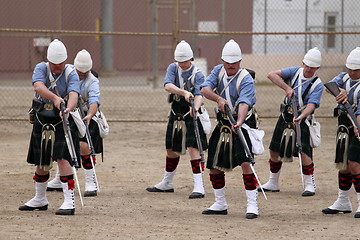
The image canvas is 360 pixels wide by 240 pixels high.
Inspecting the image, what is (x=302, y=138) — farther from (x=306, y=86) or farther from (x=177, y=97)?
(x=177, y=97)

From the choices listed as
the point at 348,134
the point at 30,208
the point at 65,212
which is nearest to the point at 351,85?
the point at 348,134

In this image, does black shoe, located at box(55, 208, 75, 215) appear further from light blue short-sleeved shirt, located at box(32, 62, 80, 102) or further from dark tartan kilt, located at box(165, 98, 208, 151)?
dark tartan kilt, located at box(165, 98, 208, 151)

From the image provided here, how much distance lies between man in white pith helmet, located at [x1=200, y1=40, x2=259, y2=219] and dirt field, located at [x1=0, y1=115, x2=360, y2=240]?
18.5 inches

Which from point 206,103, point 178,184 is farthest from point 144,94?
point 178,184

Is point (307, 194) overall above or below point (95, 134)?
below

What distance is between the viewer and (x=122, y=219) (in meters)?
9.06

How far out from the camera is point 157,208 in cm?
984

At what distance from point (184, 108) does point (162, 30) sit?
60.8ft

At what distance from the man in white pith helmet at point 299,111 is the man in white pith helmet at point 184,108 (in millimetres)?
979

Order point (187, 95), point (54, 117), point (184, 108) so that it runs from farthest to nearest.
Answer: point (184, 108) < point (187, 95) < point (54, 117)

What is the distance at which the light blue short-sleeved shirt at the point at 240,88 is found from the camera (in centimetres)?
912

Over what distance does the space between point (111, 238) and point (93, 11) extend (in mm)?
21465

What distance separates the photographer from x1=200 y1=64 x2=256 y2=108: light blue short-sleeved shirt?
9117mm

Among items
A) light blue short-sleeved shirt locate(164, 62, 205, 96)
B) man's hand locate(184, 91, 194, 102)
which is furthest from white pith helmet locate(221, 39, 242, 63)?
light blue short-sleeved shirt locate(164, 62, 205, 96)
